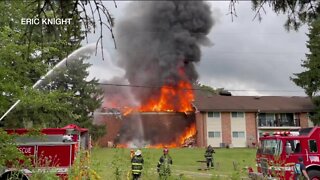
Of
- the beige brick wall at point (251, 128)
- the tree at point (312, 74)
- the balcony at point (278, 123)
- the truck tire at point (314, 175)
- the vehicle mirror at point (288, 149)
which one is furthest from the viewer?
the balcony at point (278, 123)

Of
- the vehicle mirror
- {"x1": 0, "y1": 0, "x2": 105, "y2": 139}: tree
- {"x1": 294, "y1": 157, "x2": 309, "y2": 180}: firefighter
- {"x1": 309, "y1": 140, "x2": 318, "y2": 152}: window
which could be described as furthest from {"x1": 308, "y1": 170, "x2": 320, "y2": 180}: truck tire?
{"x1": 0, "y1": 0, "x2": 105, "y2": 139}: tree

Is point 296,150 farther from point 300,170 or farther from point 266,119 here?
point 266,119

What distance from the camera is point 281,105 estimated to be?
42.2 m

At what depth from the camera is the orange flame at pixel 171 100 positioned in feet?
139

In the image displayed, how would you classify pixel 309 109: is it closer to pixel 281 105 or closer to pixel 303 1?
pixel 281 105

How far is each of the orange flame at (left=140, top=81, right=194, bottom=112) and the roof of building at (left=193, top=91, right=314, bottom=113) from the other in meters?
1.23

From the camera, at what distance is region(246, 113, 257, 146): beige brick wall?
131 ft

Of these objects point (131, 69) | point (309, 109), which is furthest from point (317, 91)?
point (131, 69)

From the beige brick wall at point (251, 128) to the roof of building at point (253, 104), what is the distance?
71cm

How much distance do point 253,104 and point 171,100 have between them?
8.63m

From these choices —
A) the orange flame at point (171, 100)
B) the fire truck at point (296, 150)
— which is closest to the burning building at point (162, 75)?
the orange flame at point (171, 100)

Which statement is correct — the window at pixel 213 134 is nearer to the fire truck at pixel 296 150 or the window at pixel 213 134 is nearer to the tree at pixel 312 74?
the tree at pixel 312 74

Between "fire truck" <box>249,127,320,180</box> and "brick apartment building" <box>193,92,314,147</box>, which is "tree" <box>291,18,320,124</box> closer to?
"brick apartment building" <box>193,92,314,147</box>

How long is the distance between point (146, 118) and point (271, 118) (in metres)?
13.0
